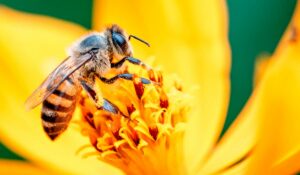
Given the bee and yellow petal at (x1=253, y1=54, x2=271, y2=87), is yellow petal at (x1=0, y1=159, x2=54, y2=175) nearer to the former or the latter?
the bee

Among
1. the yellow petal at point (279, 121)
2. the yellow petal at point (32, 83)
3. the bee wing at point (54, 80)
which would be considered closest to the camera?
the yellow petal at point (279, 121)

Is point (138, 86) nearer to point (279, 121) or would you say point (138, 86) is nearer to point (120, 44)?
point (120, 44)

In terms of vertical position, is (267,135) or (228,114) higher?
(267,135)

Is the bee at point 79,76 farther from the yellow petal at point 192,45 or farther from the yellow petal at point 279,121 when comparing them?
the yellow petal at point 279,121

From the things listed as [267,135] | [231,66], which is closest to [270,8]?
[231,66]

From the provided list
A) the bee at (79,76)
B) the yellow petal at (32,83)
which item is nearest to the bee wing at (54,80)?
the bee at (79,76)

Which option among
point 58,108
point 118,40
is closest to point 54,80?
point 58,108

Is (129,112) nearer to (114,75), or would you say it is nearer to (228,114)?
(114,75)
